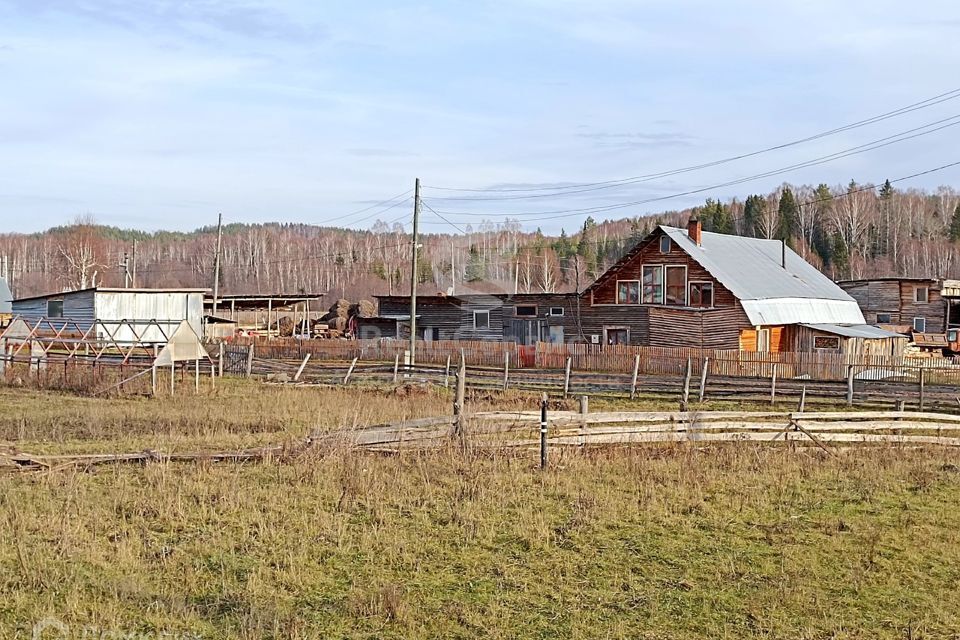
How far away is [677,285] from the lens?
1759 inches

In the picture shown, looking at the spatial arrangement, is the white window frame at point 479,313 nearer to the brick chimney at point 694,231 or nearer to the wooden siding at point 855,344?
the brick chimney at point 694,231

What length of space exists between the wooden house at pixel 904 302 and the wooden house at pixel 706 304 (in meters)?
8.98

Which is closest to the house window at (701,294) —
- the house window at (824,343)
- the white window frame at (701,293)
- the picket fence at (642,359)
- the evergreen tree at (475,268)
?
the white window frame at (701,293)

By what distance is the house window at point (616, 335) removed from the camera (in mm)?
46188

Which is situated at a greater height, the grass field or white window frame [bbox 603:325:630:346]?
white window frame [bbox 603:325:630:346]

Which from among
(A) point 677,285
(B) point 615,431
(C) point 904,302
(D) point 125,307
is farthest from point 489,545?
(C) point 904,302

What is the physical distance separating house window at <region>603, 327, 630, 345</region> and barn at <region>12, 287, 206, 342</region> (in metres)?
23.7

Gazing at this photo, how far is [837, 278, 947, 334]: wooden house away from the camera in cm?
5519

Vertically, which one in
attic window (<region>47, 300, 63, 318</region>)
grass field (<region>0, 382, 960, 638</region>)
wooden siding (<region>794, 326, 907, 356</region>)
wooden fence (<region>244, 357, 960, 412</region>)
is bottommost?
grass field (<region>0, 382, 960, 638</region>)

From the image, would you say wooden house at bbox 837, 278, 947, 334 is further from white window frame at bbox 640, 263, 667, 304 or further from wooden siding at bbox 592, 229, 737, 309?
white window frame at bbox 640, 263, 667, 304

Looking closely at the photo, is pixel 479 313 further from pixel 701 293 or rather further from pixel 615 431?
pixel 615 431

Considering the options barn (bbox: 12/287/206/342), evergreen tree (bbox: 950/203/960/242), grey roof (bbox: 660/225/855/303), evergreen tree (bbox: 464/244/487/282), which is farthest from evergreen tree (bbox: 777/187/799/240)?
barn (bbox: 12/287/206/342)

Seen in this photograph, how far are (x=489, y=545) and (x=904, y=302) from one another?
172ft

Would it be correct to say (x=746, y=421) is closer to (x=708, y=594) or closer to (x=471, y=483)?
(x=471, y=483)
